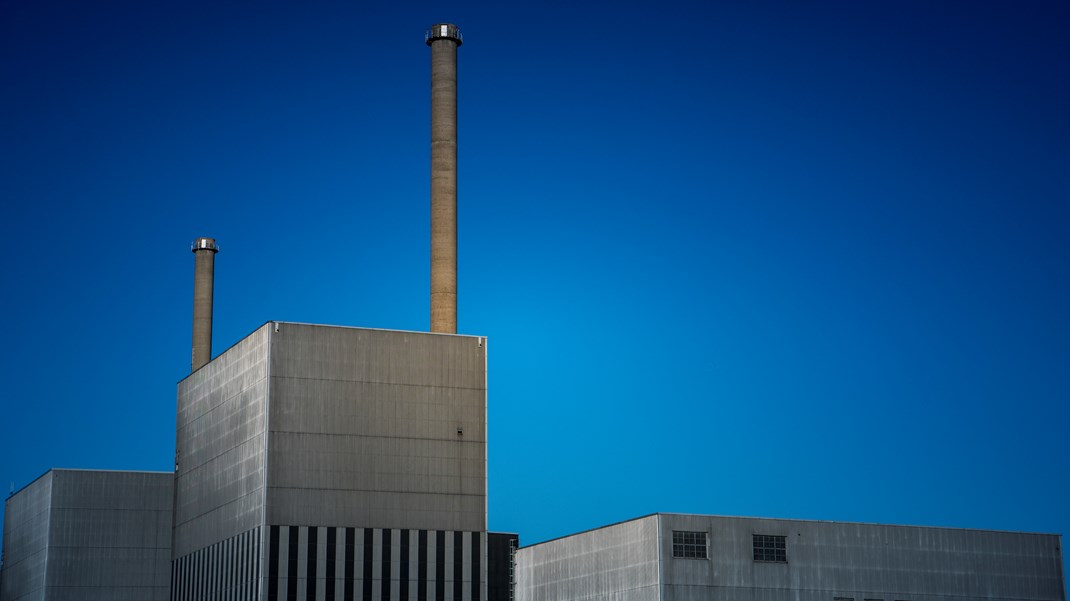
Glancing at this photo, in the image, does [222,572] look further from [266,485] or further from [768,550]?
[768,550]

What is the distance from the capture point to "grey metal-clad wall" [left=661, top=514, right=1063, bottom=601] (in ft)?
237

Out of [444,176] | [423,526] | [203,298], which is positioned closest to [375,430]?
[423,526]

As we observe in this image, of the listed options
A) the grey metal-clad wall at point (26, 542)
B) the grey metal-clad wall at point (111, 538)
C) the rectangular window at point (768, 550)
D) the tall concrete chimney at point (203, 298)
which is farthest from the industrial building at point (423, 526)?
the tall concrete chimney at point (203, 298)

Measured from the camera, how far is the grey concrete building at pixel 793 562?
71812 mm

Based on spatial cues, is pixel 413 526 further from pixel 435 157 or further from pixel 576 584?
pixel 435 157

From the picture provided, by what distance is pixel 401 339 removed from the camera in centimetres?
8300

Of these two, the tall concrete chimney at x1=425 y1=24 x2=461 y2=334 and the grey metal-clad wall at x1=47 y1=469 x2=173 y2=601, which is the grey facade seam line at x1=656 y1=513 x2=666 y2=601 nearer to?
the tall concrete chimney at x1=425 y1=24 x2=461 y2=334

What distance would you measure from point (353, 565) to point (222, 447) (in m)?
12.2

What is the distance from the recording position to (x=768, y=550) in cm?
7369

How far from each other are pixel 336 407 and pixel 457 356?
783 cm

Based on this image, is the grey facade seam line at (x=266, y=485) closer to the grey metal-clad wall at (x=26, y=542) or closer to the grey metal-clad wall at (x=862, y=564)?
the grey metal-clad wall at (x=862, y=564)

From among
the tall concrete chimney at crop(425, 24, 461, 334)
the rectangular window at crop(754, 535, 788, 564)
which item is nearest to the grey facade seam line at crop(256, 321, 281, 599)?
the tall concrete chimney at crop(425, 24, 461, 334)

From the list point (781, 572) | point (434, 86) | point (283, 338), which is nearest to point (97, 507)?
point (283, 338)

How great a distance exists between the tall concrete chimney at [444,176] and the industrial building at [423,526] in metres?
0.15
